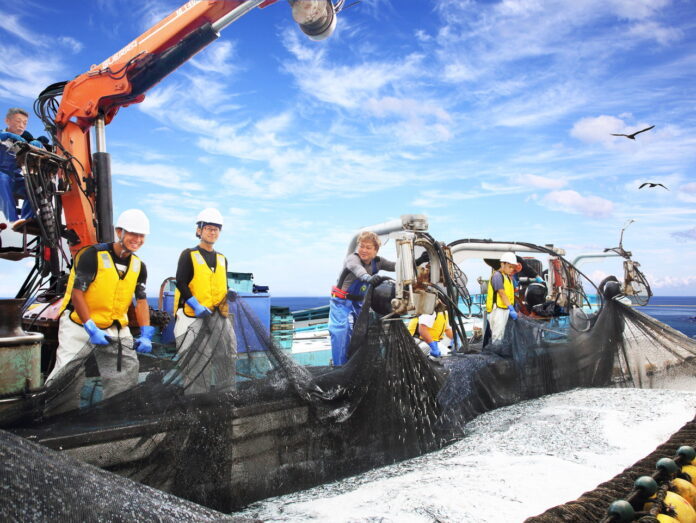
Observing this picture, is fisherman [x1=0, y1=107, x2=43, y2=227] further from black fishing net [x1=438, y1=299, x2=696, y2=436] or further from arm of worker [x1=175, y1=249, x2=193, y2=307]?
black fishing net [x1=438, y1=299, x2=696, y2=436]

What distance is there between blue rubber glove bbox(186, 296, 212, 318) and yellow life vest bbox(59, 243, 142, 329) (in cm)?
49

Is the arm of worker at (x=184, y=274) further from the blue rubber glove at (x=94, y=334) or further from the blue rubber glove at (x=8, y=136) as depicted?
the blue rubber glove at (x=8, y=136)

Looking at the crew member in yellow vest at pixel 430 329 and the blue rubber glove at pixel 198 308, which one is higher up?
the blue rubber glove at pixel 198 308

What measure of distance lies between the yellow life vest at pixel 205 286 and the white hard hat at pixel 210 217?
28cm

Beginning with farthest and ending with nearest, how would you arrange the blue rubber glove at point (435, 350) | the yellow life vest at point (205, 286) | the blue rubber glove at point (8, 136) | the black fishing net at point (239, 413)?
the blue rubber glove at point (435, 350) → the blue rubber glove at point (8, 136) → the yellow life vest at point (205, 286) → the black fishing net at point (239, 413)

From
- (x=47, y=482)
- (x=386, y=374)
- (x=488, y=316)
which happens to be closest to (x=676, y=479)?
(x=386, y=374)

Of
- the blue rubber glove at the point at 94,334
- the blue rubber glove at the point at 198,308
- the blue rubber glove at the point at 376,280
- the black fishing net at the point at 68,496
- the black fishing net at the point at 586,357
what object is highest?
the blue rubber glove at the point at 376,280

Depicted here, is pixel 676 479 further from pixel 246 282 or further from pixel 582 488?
pixel 246 282

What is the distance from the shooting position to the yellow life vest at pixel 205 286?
439cm

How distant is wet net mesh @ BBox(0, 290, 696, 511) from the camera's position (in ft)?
9.48

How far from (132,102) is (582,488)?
577cm

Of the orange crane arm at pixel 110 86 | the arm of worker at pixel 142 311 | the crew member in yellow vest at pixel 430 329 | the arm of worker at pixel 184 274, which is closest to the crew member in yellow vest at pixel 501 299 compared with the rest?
the crew member in yellow vest at pixel 430 329

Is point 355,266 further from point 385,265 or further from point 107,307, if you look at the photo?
point 107,307

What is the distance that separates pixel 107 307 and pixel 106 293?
104 millimetres
